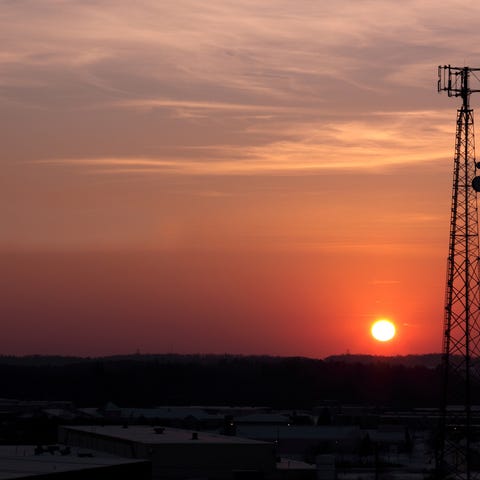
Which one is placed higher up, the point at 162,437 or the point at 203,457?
the point at 162,437

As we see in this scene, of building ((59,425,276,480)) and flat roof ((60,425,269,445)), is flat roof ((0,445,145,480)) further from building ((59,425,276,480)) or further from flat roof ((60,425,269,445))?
flat roof ((60,425,269,445))

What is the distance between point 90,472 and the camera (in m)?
44.1

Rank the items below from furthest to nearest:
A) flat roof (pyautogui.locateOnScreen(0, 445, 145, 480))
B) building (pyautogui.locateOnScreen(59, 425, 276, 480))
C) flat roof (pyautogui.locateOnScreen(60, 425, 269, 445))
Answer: flat roof (pyautogui.locateOnScreen(60, 425, 269, 445)), building (pyautogui.locateOnScreen(59, 425, 276, 480)), flat roof (pyautogui.locateOnScreen(0, 445, 145, 480))

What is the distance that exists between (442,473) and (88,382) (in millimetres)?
142417

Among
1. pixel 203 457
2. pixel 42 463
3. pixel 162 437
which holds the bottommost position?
pixel 42 463

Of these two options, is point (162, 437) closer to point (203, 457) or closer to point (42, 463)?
point (203, 457)


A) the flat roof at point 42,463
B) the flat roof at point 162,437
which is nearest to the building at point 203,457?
the flat roof at point 162,437

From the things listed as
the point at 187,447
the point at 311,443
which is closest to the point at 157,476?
the point at 187,447

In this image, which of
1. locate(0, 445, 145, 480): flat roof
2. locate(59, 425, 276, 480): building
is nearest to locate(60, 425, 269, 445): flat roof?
locate(59, 425, 276, 480): building

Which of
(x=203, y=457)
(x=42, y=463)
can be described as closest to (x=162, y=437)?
(x=203, y=457)

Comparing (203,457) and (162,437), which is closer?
(203,457)

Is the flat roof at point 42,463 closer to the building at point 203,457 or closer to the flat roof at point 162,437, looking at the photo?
the building at point 203,457

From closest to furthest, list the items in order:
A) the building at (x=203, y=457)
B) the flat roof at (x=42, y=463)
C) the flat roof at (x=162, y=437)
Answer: the flat roof at (x=42, y=463)
the building at (x=203, y=457)
the flat roof at (x=162, y=437)

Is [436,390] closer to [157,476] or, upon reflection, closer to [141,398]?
[141,398]
